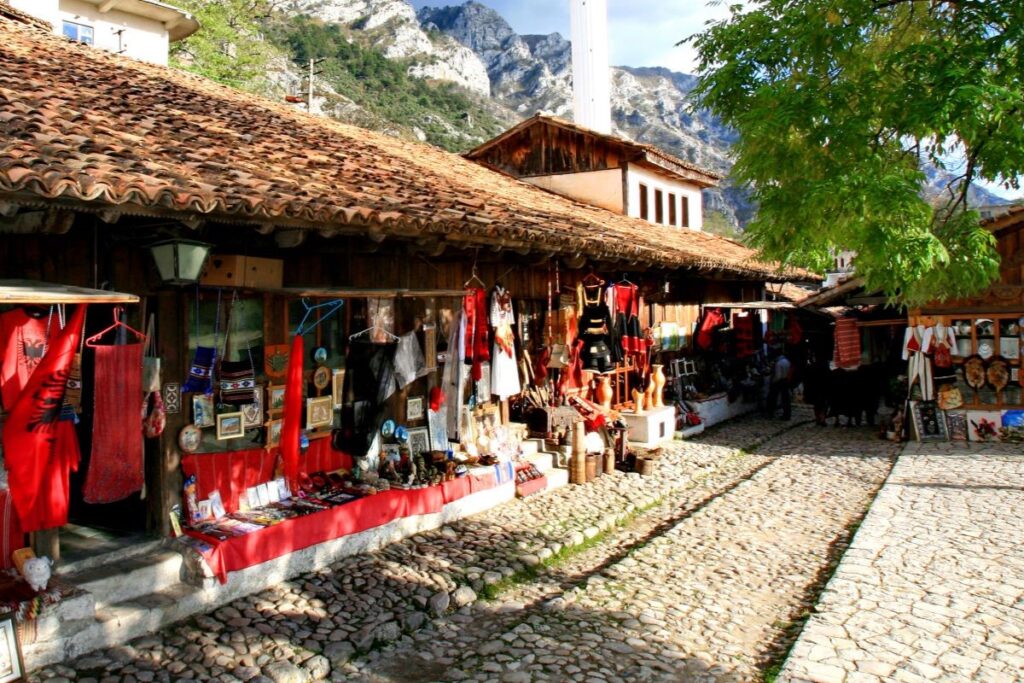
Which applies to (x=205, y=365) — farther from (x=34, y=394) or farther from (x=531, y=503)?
(x=531, y=503)

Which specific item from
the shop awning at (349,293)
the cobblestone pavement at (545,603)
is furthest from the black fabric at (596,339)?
the shop awning at (349,293)

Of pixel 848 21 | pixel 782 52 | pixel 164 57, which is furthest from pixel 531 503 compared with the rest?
pixel 164 57

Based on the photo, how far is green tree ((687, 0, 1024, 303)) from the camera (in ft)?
19.2

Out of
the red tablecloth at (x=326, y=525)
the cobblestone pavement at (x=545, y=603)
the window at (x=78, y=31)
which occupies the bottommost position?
the cobblestone pavement at (x=545, y=603)

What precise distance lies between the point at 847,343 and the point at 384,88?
226ft

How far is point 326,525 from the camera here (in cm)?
652

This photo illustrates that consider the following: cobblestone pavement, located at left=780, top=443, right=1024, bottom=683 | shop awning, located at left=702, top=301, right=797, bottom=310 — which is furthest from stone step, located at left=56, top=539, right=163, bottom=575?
shop awning, located at left=702, top=301, right=797, bottom=310

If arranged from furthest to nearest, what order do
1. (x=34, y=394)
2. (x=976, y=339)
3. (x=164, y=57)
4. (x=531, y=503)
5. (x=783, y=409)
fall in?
(x=164, y=57), (x=783, y=409), (x=976, y=339), (x=531, y=503), (x=34, y=394)

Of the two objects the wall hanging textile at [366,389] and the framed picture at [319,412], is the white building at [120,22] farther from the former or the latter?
the framed picture at [319,412]

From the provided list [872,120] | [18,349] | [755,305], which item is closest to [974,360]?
[755,305]

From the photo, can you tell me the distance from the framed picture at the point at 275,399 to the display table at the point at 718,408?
1015cm

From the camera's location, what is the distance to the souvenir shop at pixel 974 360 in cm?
1244

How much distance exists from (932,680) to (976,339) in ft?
33.0

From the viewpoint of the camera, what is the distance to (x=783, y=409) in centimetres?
1706
